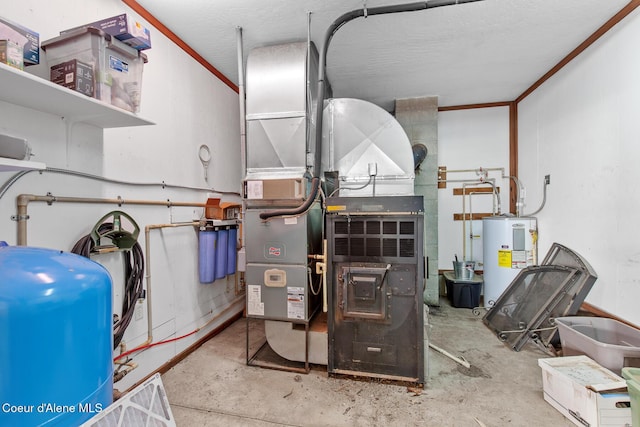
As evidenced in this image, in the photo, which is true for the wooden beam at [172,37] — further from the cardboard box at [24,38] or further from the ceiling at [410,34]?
the cardboard box at [24,38]

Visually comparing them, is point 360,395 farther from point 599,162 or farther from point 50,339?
point 599,162

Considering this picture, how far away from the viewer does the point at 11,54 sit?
43.7 inches

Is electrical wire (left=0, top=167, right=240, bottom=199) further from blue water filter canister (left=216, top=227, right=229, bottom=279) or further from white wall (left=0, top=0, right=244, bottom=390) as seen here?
blue water filter canister (left=216, top=227, right=229, bottom=279)

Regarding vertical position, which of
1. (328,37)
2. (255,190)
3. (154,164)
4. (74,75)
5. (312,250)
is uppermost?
(328,37)

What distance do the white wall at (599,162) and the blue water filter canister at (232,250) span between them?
11.7 feet

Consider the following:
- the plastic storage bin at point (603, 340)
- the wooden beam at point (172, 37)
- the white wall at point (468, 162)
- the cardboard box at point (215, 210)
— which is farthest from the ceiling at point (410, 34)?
the plastic storage bin at point (603, 340)

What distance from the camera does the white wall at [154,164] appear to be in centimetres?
152

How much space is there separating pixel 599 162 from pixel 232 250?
3.75 meters

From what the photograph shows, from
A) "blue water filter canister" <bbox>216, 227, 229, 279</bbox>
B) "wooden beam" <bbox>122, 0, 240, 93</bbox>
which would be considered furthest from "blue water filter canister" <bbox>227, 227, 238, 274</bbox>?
"wooden beam" <bbox>122, 0, 240, 93</bbox>

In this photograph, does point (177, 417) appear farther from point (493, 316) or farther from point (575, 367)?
point (493, 316)

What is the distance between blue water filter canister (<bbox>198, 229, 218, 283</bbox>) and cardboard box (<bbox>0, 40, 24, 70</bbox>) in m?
1.74

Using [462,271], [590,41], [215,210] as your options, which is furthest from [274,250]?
[590,41]

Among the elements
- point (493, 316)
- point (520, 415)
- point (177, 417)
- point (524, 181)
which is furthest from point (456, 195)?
point (177, 417)

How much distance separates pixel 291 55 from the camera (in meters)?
2.50
